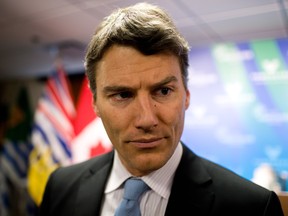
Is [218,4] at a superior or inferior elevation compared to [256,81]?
superior

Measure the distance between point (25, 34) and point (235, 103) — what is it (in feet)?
7.43

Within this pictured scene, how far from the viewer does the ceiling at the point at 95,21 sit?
2.01m

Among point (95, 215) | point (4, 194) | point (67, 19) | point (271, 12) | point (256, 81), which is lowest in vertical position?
point (4, 194)

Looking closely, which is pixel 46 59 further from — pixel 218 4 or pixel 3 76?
pixel 218 4

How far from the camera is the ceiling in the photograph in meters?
2.01

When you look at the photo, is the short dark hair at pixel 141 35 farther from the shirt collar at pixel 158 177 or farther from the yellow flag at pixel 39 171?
the yellow flag at pixel 39 171

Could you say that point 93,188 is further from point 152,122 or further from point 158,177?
point 152,122

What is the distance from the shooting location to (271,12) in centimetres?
210

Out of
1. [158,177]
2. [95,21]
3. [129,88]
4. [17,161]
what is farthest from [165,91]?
[17,161]

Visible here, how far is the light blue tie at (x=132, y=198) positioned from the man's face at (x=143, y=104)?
0.12 meters

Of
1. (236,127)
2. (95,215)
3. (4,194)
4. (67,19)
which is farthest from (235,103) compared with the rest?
(4,194)

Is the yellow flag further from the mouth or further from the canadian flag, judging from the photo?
the mouth

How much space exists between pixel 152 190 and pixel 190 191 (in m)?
0.12

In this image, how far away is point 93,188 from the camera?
1009 mm
